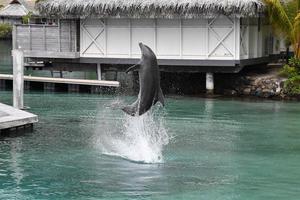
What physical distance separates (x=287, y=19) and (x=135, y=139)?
38.9 ft

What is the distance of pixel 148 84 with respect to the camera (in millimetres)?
11898

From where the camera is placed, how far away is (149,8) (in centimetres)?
2477

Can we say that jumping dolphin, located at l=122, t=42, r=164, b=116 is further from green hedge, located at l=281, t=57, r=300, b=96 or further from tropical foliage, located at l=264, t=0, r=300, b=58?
tropical foliage, located at l=264, t=0, r=300, b=58

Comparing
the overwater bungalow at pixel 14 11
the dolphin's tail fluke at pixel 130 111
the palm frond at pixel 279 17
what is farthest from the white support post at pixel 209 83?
the overwater bungalow at pixel 14 11

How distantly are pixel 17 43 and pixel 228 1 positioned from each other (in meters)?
9.23

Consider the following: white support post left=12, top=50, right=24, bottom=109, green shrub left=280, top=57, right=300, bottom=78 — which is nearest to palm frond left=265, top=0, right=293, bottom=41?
green shrub left=280, top=57, right=300, bottom=78

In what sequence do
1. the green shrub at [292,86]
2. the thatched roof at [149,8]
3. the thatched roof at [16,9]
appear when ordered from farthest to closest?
the thatched roof at [16,9] → the green shrub at [292,86] → the thatched roof at [149,8]

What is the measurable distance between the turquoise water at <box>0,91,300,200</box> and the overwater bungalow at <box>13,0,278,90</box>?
3.68m

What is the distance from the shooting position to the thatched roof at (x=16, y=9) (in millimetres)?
65500

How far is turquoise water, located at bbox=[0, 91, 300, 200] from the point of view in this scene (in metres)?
11.4

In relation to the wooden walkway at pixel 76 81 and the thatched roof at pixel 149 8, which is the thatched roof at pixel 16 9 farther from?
the thatched roof at pixel 149 8

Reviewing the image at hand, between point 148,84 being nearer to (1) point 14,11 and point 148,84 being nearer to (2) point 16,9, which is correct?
(1) point 14,11

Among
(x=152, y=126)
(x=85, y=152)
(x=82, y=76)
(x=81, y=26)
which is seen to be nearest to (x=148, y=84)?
(x=85, y=152)

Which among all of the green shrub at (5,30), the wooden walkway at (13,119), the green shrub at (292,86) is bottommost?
the wooden walkway at (13,119)
